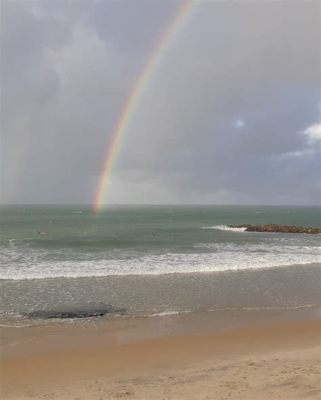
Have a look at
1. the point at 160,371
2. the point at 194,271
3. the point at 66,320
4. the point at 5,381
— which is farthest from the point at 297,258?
the point at 5,381

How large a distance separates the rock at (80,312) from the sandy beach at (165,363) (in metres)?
1.32

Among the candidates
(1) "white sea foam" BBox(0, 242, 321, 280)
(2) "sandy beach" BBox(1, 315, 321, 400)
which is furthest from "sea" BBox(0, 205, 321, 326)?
(2) "sandy beach" BBox(1, 315, 321, 400)

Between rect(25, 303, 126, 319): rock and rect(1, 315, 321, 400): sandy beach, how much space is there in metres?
1.32

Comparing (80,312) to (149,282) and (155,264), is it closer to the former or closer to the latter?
(149,282)

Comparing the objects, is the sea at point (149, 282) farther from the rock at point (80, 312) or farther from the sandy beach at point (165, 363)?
the sandy beach at point (165, 363)

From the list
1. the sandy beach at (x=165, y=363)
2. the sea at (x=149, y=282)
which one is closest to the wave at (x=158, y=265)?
the sea at (x=149, y=282)

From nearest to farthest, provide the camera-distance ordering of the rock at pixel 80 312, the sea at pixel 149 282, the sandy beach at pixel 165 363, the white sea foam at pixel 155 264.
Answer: the sandy beach at pixel 165 363
the rock at pixel 80 312
the sea at pixel 149 282
the white sea foam at pixel 155 264

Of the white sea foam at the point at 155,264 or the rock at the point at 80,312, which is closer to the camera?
the rock at the point at 80,312

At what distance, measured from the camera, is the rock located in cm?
1275

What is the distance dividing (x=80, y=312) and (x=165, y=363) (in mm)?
5346

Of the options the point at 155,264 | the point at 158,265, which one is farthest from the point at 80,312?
the point at 155,264

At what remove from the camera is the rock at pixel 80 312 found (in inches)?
502

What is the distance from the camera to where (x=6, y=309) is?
13.4 m

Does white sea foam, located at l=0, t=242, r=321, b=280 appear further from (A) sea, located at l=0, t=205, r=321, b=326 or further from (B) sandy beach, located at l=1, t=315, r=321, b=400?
(B) sandy beach, located at l=1, t=315, r=321, b=400
